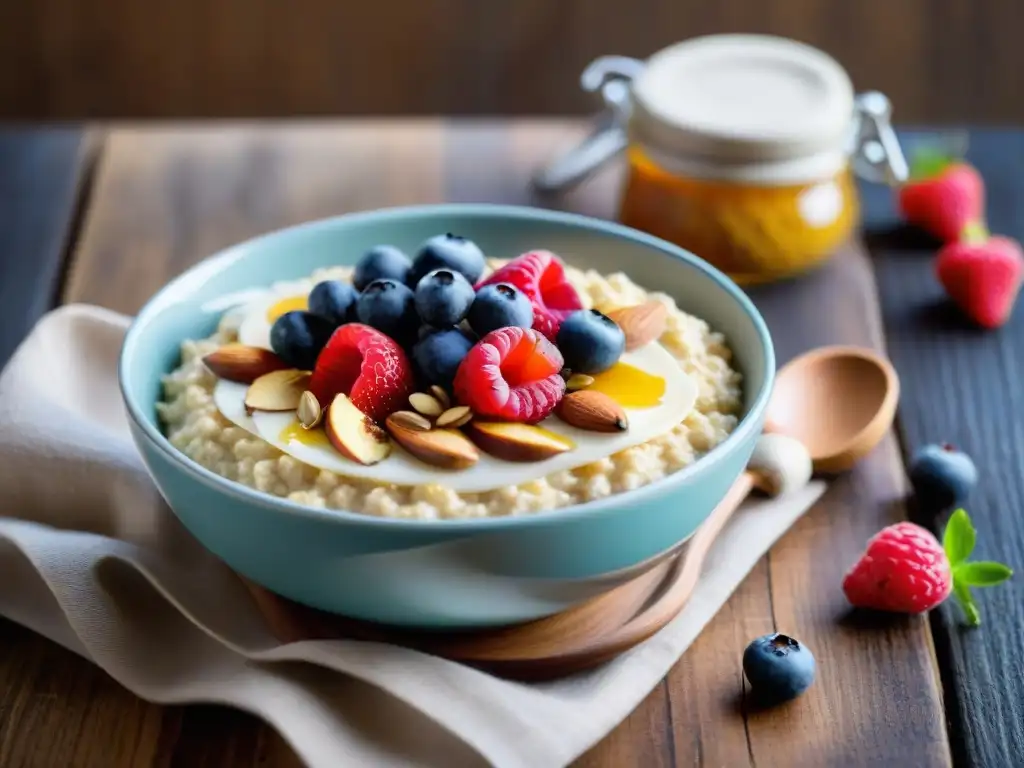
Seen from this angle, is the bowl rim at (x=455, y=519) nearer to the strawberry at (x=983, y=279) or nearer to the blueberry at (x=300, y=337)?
the blueberry at (x=300, y=337)

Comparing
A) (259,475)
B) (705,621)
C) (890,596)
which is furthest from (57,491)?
(890,596)

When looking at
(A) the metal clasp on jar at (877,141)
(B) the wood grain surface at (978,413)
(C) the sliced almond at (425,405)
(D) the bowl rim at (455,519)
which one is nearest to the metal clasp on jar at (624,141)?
(A) the metal clasp on jar at (877,141)

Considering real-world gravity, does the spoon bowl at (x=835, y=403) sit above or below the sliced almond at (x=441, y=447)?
below

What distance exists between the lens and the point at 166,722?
48.7 inches

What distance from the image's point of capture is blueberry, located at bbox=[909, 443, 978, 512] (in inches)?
60.5

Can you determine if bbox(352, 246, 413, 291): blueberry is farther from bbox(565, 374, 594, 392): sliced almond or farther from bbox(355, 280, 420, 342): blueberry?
bbox(565, 374, 594, 392): sliced almond

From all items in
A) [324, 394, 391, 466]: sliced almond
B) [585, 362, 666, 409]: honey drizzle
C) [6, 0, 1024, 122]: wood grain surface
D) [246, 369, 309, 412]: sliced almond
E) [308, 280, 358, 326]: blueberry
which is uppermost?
[308, 280, 358, 326]: blueberry

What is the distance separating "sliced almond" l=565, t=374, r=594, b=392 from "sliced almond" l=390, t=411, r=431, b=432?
157mm

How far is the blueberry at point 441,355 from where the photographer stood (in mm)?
1276

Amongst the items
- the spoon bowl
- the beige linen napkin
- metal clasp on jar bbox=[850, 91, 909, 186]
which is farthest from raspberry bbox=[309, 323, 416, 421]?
metal clasp on jar bbox=[850, 91, 909, 186]

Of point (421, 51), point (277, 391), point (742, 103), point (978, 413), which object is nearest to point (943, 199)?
point (742, 103)

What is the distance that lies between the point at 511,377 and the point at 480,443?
0.08 m

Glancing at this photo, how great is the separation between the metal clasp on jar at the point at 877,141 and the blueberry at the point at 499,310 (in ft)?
3.08

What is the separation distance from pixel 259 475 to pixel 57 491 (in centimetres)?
37
